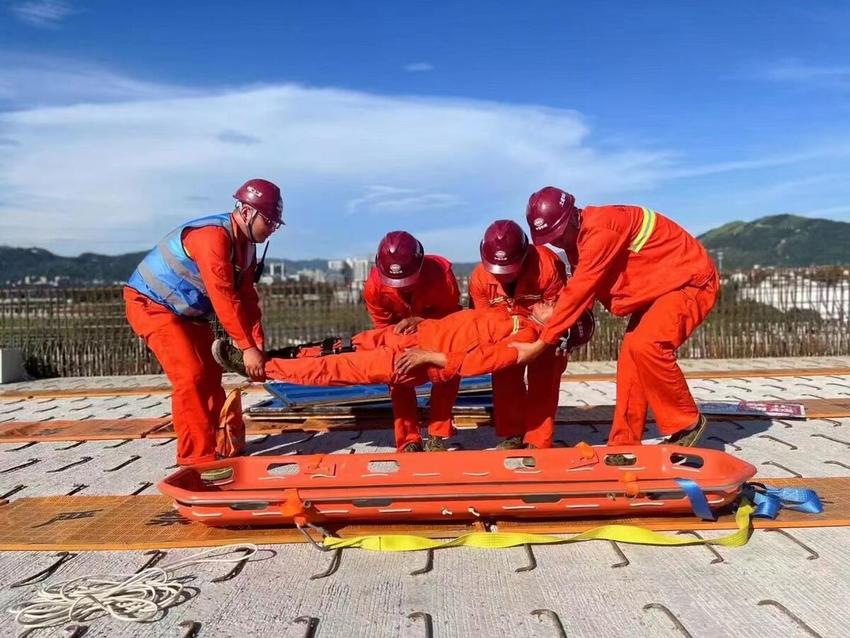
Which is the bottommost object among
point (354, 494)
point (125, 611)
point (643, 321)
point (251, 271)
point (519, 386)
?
A: point (125, 611)

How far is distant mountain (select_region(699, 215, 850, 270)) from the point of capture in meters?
82.2

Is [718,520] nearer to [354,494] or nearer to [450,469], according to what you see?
[450,469]

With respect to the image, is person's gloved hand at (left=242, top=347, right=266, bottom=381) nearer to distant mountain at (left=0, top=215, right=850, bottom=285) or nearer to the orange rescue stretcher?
the orange rescue stretcher

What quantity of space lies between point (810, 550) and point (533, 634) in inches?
52.7

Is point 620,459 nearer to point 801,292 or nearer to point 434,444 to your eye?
point 434,444

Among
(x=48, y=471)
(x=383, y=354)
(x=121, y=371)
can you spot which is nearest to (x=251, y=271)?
(x=383, y=354)

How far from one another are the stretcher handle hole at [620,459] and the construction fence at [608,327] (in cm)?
767

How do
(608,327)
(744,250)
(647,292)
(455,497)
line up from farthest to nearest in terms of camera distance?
1. (744,250)
2. (608,327)
3. (647,292)
4. (455,497)

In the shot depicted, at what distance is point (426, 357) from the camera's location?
3.80m

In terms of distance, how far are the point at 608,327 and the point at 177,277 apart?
8.24 metres

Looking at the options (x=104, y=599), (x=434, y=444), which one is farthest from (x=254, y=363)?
(x=104, y=599)

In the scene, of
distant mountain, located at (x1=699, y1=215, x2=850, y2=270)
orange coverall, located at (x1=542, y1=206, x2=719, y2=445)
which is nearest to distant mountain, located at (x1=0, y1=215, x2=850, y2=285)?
distant mountain, located at (x1=699, y1=215, x2=850, y2=270)

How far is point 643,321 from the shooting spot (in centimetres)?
404

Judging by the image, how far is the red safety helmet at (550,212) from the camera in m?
3.89
